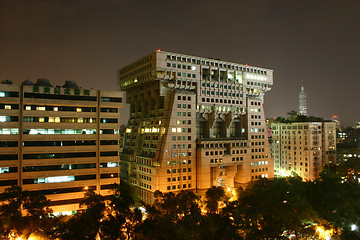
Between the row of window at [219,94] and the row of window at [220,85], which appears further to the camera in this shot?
the row of window at [219,94]

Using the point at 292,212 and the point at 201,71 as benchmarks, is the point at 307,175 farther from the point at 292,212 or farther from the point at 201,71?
the point at 292,212

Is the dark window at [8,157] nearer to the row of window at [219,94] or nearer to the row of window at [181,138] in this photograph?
the row of window at [181,138]

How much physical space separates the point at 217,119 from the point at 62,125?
167 feet

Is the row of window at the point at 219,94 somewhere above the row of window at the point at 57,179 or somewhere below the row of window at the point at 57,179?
above

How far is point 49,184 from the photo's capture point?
6862 centimetres

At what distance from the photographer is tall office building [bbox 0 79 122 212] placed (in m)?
66.9

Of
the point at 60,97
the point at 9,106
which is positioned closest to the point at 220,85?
the point at 60,97

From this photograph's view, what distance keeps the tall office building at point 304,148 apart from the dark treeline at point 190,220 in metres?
54.1

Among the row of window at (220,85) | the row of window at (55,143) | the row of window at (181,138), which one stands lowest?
the row of window at (55,143)

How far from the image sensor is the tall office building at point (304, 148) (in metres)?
118

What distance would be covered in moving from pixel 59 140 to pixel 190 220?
41109mm

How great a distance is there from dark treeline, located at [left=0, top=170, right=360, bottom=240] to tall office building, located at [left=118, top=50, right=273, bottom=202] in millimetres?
22618

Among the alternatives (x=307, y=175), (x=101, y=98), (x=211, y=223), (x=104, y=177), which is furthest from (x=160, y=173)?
(x=307, y=175)

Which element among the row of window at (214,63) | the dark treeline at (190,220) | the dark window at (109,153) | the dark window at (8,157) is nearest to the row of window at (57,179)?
A: the dark window at (109,153)
